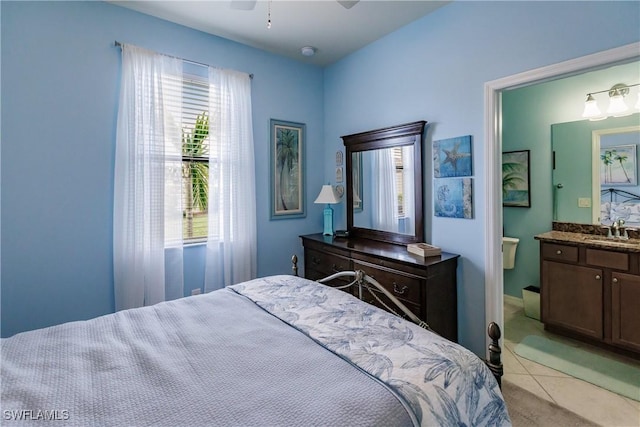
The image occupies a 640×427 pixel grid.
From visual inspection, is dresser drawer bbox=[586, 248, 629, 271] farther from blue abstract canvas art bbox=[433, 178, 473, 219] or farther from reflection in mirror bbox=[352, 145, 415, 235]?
reflection in mirror bbox=[352, 145, 415, 235]

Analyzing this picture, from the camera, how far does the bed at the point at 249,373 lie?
2.82 feet

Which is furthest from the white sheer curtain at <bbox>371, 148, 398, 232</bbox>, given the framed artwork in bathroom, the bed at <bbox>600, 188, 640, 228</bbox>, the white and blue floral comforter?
the bed at <bbox>600, 188, 640, 228</bbox>

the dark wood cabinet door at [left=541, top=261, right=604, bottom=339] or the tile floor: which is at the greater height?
the dark wood cabinet door at [left=541, top=261, right=604, bottom=339]

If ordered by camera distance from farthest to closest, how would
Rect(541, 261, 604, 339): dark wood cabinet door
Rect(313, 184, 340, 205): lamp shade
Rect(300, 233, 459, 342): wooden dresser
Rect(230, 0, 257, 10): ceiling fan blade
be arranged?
Rect(313, 184, 340, 205): lamp shade
Rect(541, 261, 604, 339): dark wood cabinet door
Rect(300, 233, 459, 342): wooden dresser
Rect(230, 0, 257, 10): ceiling fan blade

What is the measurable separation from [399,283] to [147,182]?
216 cm

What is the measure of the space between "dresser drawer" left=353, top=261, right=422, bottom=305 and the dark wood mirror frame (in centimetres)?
50

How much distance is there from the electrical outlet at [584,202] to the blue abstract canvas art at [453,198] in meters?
1.64

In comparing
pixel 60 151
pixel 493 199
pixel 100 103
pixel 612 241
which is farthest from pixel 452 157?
pixel 60 151

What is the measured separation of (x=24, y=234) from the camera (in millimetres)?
2156

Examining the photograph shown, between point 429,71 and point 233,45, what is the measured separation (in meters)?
1.88

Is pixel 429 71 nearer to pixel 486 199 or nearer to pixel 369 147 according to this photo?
Result: pixel 369 147

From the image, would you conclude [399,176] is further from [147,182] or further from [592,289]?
[147,182]

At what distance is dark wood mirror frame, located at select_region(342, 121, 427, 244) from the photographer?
2703mm

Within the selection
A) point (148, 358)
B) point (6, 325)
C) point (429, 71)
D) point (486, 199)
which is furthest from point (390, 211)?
point (6, 325)
